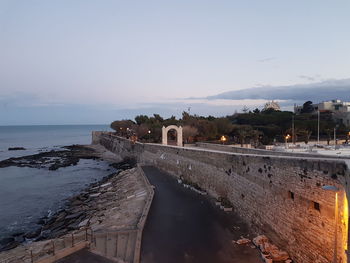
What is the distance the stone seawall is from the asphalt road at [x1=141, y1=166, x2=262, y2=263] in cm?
101

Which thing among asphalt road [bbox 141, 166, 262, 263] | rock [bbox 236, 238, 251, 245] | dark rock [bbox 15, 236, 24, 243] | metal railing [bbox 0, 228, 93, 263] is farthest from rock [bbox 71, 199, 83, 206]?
rock [bbox 236, 238, 251, 245]

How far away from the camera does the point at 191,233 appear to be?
11.6 metres

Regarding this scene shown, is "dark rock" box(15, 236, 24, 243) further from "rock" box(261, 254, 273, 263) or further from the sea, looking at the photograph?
"rock" box(261, 254, 273, 263)

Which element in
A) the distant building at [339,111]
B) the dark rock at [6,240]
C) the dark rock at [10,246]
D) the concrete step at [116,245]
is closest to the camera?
the concrete step at [116,245]

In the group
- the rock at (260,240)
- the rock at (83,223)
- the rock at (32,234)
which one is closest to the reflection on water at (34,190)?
the rock at (32,234)

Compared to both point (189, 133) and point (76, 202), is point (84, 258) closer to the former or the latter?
point (76, 202)

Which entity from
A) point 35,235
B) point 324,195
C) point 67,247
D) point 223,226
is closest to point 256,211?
point 223,226

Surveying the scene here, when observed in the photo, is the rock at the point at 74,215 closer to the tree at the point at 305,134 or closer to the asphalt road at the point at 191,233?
the asphalt road at the point at 191,233

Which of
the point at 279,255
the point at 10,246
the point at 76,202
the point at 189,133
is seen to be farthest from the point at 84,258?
the point at 189,133

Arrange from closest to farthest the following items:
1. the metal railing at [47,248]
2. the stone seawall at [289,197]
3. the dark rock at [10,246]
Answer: the stone seawall at [289,197], the metal railing at [47,248], the dark rock at [10,246]

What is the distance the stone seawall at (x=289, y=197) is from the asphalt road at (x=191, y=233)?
1.01 m

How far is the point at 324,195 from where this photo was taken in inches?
329

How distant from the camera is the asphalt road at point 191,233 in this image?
9.78 metres

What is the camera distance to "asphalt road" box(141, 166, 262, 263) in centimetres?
978
